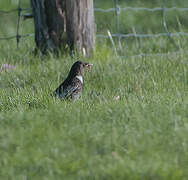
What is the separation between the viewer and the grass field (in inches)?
132

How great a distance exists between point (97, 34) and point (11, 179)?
4528 mm

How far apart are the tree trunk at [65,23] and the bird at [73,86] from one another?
4.00ft

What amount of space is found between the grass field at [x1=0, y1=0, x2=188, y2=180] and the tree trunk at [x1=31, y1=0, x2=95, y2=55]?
0.81m

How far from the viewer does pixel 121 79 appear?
19.3ft

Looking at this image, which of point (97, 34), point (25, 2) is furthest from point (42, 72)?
point (25, 2)

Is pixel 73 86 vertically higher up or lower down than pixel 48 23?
lower down

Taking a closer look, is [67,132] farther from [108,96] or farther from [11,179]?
[108,96]

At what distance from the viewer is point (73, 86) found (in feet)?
17.2

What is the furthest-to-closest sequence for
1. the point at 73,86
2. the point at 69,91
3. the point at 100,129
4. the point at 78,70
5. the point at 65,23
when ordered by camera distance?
the point at 65,23
the point at 78,70
the point at 73,86
the point at 69,91
the point at 100,129

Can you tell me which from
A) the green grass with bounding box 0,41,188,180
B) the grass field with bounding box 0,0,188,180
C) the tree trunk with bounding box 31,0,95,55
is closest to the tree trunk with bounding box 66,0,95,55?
the tree trunk with bounding box 31,0,95,55

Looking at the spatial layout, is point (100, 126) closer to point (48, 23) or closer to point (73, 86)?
point (73, 86)

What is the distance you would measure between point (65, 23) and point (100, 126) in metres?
3.13

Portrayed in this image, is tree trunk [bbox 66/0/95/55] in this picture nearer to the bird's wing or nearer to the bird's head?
the bird's head

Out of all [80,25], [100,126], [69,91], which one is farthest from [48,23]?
[100,126]
